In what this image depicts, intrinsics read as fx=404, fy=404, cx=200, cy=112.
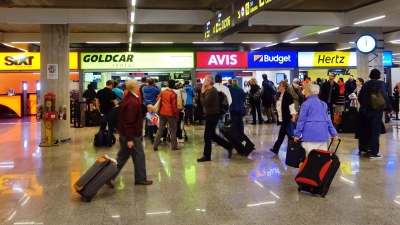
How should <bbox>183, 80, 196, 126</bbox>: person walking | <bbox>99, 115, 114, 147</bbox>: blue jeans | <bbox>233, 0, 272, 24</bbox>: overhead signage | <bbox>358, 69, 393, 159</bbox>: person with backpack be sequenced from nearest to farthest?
<bbox>233, 0, 272, 24</bbox>: overhead signage, <bbox>358, 69, 393, 159</bbox>: person with backpack, <bbox>99, 115, 114, 147</bbox>: blue jeans, <bbox>183, 80, 196, 126</bbox>: person walking

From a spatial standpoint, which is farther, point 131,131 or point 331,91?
point 331,91

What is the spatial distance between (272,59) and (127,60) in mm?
6098

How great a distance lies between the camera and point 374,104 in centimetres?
773

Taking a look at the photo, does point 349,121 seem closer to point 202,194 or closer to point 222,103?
point 222,103

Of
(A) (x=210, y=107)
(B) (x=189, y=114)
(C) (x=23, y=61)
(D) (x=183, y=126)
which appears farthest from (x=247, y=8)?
(C) (x=23, y=61)

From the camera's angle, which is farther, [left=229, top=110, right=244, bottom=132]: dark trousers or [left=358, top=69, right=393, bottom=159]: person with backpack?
[left=229, top=110, right=244, bottom=132]: dark trousers

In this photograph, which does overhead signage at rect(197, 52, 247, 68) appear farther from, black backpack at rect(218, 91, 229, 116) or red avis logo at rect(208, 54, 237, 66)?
black backpack at rect(218, 91, 229, 116)

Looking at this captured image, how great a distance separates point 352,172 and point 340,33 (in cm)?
1141

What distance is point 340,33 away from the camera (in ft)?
55.2

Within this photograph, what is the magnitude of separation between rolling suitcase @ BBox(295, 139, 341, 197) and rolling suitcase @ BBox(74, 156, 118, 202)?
99.6 inches

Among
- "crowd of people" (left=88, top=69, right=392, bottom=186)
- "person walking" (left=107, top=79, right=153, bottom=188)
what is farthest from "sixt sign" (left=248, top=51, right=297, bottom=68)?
"person walking" (left=107, top=79, right=153, bottom=188)

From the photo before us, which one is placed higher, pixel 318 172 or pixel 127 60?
pixel 127 60

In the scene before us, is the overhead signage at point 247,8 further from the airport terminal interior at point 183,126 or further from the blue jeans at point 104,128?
the blue jeans at point 104,128

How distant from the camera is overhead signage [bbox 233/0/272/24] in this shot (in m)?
6.37
